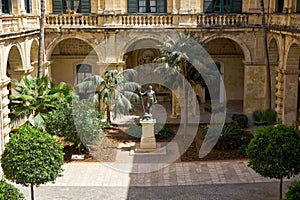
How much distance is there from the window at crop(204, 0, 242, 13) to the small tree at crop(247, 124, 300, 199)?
14653 mm

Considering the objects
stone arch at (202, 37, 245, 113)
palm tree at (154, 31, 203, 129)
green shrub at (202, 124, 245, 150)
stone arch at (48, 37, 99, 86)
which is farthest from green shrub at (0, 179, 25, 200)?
stone arch at (202, 37, 245, 113)

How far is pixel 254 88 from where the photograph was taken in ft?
96.7

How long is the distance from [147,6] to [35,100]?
11.5 metres

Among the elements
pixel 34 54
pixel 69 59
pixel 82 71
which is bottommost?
pixel 82 71

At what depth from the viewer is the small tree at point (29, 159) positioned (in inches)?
599

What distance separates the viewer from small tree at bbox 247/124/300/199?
1567cm

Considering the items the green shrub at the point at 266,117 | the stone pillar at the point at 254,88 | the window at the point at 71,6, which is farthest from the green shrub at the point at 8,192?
the stone pillar at the point at 254,88

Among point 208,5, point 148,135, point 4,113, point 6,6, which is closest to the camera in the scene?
point 4,113

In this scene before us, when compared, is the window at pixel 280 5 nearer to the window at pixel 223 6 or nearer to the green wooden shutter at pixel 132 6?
the window at pixel 223 6

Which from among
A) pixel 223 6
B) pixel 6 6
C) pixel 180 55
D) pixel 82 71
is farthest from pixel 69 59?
pixel 180 55

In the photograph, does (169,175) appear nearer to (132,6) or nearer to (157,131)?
(157,131)

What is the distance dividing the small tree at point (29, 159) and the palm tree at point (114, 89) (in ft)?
30.5

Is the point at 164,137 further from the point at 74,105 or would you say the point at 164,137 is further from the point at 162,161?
the point at 74,105

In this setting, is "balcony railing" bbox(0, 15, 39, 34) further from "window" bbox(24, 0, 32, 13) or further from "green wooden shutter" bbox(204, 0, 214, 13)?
"green wooden shutter" bbox(204, 0, 214, 13)
